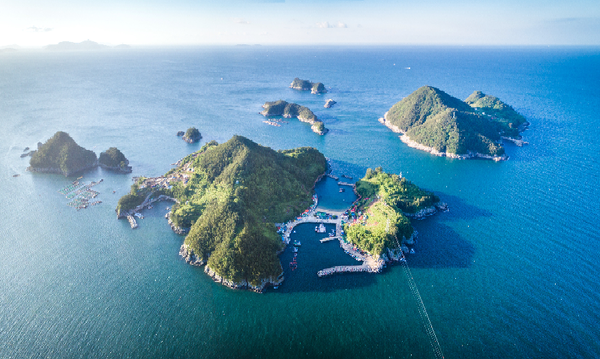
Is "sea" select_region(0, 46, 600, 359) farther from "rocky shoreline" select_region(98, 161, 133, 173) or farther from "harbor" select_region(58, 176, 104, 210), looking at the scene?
"rocky shoreline" select_region(98, 161, 133, 173)

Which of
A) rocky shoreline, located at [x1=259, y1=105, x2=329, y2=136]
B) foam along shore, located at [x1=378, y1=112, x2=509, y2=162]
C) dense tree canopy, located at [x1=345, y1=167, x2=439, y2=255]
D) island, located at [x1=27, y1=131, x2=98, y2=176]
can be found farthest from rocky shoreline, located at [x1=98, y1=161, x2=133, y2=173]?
foam along shore, located at [x1=378, y1=112, x2=509, y2=162]

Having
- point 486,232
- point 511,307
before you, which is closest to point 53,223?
point 511,307

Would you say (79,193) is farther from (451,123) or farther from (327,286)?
(451,123)

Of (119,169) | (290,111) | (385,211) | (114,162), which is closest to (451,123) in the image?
(385,211)

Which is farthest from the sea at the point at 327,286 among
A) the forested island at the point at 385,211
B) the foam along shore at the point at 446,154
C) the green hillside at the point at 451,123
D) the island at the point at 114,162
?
the green hillside at the point at 451,123

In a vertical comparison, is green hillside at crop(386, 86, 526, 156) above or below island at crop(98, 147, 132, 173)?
above

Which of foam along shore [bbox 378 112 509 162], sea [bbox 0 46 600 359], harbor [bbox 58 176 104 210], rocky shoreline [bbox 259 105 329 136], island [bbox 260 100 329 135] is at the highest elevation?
island [bbox 260 100 329 135]

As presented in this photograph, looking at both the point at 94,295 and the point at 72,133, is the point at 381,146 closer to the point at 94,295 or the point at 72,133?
the point at 94,295
